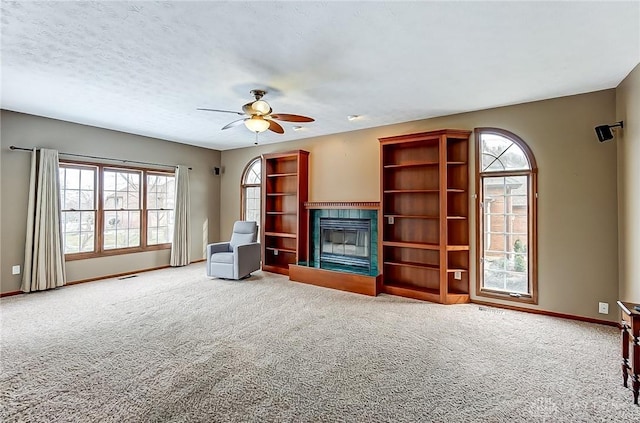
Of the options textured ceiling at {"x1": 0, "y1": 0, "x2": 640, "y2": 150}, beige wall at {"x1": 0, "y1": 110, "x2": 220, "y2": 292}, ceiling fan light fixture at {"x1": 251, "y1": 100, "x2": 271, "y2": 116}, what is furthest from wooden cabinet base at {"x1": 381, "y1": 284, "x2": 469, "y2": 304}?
beige wall at {"x1": 0, "y1": 110, "x2": 220, "y2": 292}

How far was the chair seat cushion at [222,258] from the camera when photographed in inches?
214

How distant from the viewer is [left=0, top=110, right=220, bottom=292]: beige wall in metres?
4.44

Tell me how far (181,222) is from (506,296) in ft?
19.9

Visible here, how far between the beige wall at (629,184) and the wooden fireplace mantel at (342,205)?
2920mm

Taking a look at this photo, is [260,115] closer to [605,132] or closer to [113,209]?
[605,132]

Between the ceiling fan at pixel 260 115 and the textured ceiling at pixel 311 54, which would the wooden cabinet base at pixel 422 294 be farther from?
the ceiling fan at pixel 260 115

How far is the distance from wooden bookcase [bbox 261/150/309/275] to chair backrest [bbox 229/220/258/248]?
1.09 ft

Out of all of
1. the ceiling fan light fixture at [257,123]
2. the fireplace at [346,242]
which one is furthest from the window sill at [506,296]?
the ceiling fan light fixture at [257,123]

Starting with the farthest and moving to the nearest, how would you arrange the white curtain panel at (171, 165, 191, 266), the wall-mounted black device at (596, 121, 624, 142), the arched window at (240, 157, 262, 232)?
the arched window at (240, 157, 262, 232), the white curtain panel at (171, 165, 191, 266), the wall-mounted black device at (596, 121, 624, 142)

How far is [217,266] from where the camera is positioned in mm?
5504

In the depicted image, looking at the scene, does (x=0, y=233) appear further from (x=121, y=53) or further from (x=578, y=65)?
(x=578, y=65)

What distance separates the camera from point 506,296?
13.5 feet

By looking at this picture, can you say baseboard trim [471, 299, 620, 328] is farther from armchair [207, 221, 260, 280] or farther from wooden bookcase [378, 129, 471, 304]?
armchair [207, 221, 260, 280]

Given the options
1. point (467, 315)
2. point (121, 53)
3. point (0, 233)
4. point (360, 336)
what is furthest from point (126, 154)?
point (467, 315)
